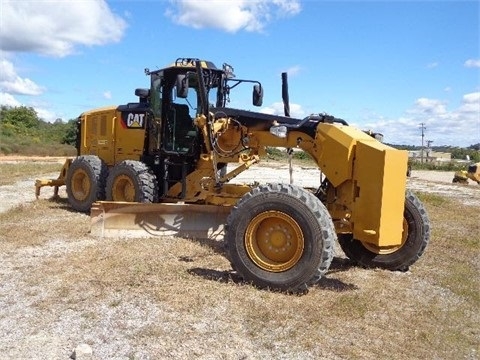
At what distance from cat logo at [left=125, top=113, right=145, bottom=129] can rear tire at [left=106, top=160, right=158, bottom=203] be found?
48.8 inches

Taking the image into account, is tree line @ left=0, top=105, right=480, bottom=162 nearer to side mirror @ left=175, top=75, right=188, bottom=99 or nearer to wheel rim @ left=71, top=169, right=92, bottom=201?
wheel rim @ left=71, top=169, right=92, bottom=201

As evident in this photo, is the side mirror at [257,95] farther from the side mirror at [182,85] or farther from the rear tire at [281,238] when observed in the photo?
the rear tire at [281,238]

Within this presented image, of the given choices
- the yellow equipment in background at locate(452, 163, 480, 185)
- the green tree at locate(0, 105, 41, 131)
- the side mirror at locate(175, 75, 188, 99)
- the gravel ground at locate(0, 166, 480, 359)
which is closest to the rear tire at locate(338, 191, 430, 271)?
the side mirror at locate(175, 75, 188, 99)

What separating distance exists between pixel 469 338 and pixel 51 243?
223 inches

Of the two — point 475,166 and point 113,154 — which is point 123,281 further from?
point 475,166

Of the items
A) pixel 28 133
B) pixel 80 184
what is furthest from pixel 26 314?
pixel 28 133

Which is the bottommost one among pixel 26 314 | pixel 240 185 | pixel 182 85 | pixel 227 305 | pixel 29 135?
pixel 26 314

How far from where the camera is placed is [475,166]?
3278cm

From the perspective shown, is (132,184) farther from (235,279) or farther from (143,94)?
(235,279)

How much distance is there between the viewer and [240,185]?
885cm

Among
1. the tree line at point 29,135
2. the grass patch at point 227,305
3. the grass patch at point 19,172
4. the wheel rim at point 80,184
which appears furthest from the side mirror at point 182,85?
the tree line at point 29,135

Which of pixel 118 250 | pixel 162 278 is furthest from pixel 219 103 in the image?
pixel 162 278

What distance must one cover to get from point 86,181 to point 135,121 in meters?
1.70

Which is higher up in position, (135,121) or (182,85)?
(182,85)
